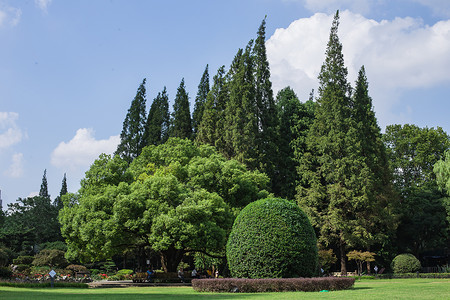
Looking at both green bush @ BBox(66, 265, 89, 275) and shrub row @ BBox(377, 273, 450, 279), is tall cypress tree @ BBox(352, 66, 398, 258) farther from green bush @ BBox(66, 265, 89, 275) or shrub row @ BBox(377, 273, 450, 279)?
green bush @ BBox(66, 265, 89, 275)

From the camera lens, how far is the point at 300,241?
59.9 feet

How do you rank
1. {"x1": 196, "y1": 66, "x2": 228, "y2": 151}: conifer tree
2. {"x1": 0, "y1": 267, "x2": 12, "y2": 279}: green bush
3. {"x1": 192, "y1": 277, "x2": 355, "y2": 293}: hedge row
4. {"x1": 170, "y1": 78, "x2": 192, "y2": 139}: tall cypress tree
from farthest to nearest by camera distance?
{"x1": 170, "y1": 78, "x2": 192, "y2": 139}: tall cypress tree, {"x1": 196, "y1": 66, "x2": 228, "y2": 151}: conifer tree, {"x1": 0, "y1": 267, "x2": 12, "y2": 279}: green bush, {"x1": 192, "y1": 277, "x2": 355, "y2": 293}: hedge row

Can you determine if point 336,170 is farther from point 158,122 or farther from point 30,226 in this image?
point 30,226

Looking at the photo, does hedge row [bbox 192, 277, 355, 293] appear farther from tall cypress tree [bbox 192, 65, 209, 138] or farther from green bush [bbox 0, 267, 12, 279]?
tall cypress tree [bbox 192, 65, 209, 138]

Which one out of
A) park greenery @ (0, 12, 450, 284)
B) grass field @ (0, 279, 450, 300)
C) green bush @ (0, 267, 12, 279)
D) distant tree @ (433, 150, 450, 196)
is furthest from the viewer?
distant tree @ (433, 150, 450, 196)

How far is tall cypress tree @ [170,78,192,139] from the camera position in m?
53.3

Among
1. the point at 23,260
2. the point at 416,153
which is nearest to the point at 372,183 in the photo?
the point at 416,153

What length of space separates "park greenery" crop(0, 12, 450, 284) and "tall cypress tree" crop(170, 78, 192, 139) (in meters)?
0.18

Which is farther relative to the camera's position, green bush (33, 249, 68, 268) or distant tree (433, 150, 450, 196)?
distant tree (433, 150, 450, 196)

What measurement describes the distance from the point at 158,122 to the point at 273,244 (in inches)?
1589

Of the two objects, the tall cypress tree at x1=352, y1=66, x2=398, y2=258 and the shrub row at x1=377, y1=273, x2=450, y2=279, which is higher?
the tall cypress tree at x1=352, y1=66, x2=398, y2=258

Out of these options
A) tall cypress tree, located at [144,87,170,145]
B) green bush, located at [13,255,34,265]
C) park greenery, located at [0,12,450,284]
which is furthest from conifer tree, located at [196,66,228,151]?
green bush, located at [13,255,34,265]

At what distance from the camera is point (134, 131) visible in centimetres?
5384

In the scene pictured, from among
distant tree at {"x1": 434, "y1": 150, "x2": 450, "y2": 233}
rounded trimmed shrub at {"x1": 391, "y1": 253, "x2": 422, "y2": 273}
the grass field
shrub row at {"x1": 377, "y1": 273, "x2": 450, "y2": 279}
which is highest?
distant tree at {"x1": 434, "y1": 150, "x2": 450, "y2": 233}
